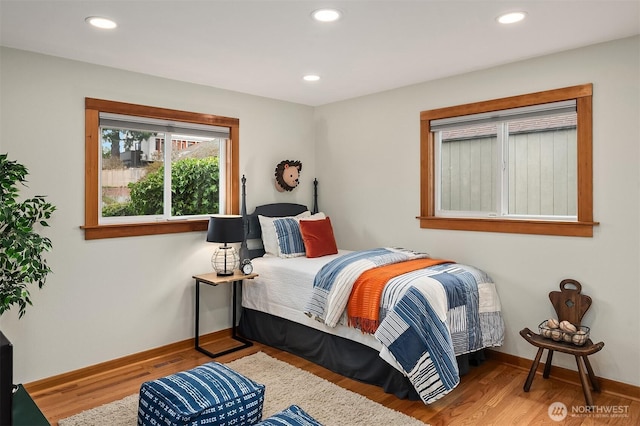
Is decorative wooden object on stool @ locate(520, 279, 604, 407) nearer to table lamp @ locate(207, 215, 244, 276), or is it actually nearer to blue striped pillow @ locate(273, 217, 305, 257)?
blue striped pillow @ locate(273, 217, 305, 257)

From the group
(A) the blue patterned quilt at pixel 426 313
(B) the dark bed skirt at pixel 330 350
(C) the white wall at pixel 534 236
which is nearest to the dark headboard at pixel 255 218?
(B) the dark bed skirt at pixel 330 350

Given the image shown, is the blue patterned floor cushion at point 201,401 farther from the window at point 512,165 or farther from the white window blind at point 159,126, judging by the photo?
the window at point 512,165

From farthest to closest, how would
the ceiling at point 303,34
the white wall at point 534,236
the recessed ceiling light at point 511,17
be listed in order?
the white wall at point 534,236, the recessed ceiling light at point 511,17, the ceiling at point 303,34

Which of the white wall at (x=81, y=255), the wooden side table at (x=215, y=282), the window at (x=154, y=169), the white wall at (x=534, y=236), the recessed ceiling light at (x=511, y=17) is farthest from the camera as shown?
the wooden side table at (x=215, y=282)

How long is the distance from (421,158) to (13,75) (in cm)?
327

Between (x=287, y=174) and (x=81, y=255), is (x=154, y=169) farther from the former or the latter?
(x=287, y=174)

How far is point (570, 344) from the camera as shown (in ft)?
9.50

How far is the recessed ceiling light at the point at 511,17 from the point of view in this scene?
2.51 m

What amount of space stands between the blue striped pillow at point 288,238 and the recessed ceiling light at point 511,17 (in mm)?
2505

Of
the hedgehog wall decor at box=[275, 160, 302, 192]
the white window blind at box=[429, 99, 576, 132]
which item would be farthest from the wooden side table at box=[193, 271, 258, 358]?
the white window blind at box=[429, 99, 576, 132]

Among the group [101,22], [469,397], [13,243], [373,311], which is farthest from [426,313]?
[101,22]

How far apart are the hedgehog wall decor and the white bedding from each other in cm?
85

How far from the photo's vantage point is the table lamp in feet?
12.3

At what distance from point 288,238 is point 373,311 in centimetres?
145
